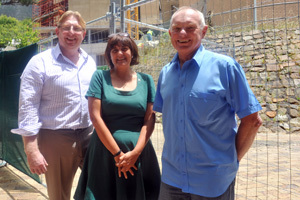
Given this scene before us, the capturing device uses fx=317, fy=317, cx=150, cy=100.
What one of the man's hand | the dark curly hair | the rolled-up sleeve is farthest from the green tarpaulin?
the dark curly hair

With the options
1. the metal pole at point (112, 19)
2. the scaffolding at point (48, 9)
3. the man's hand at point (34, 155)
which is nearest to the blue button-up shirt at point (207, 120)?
the man's hand at point (34, 155)

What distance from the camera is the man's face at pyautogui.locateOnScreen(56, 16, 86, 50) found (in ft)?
8.88

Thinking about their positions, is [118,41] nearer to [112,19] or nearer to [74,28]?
[74,28]

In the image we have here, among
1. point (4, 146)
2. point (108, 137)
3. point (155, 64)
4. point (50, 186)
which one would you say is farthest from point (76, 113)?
point (4, 146)

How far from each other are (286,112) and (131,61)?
360 inches

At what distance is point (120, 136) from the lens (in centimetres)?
244

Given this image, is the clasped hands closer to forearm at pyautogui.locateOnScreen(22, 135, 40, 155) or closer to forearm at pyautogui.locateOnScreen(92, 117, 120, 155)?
forearm at pyautogui.locateOnScreen(92, 117, 120, 155)

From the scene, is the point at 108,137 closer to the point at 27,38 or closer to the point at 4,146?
the point at 4,146

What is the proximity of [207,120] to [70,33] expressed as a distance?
1.48 metres

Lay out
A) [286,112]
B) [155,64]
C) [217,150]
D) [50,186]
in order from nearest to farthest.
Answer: [217,150] < [50,186] < [155,64] < [286,112]

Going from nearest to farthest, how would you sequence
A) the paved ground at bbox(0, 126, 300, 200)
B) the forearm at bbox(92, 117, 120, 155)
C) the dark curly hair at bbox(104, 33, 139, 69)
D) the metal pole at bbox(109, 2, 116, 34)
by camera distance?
the forearm at bbox(92, 117, 120, 155) → the dark curly hair at bbox(104, 33, 139, 69) → the metal pole at bbox(109, 2, 116, 34) → the paved ground at bbox(0, 126, 300, 200)

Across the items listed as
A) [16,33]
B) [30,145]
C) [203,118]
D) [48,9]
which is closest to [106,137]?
[30,145]

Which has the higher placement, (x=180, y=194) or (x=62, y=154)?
(x=62, y=154)

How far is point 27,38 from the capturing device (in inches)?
1155
